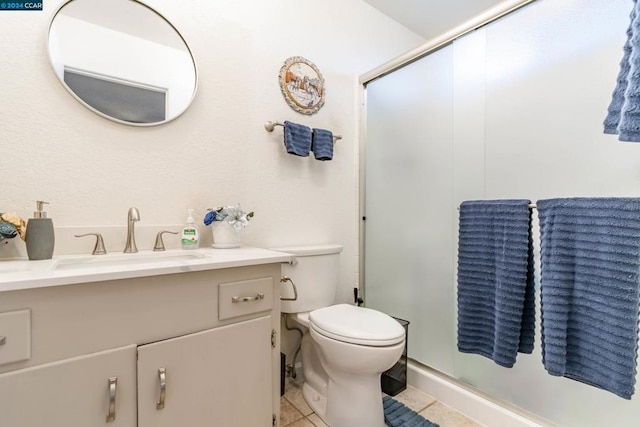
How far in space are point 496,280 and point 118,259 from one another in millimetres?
1385

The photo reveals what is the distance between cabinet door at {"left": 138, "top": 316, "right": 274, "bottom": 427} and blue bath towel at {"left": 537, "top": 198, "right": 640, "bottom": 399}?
3.10 feet

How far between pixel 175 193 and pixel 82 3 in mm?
770

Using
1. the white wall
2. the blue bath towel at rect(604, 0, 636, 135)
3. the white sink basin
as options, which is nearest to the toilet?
the white wall

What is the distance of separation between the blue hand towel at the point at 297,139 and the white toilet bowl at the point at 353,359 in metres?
0.80

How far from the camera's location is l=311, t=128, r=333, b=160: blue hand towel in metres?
1.64

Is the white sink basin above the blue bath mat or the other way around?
above

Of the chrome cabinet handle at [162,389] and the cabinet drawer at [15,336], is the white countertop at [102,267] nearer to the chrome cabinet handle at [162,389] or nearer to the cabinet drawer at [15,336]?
the cabinet drawer at [15,336]

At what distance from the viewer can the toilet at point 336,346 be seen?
43.6 inches

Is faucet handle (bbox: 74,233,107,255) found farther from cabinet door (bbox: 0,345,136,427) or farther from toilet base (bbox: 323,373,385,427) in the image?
toilet base (bbox: 323,373,385,427)

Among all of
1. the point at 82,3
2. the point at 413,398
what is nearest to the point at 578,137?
the point at 413,398

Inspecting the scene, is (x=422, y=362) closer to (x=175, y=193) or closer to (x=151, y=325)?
(x=151, y=325)

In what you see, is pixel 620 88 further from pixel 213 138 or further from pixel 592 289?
pixel 213 138

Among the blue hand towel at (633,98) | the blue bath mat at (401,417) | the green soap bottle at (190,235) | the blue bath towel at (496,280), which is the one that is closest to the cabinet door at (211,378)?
the green soap bottle at (190,235)

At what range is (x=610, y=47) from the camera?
113 cm
